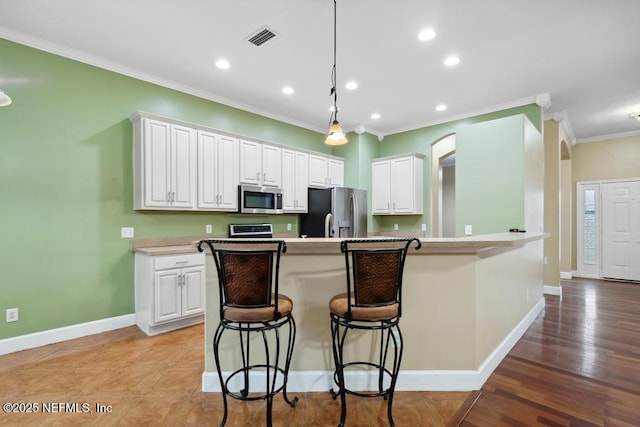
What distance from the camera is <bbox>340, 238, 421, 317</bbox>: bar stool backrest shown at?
156cm

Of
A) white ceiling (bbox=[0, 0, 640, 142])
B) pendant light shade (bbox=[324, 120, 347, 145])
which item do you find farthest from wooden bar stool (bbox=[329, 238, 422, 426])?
white ceiling (bbox=[0, 0, 640, 142])

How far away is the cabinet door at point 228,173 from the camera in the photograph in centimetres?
388

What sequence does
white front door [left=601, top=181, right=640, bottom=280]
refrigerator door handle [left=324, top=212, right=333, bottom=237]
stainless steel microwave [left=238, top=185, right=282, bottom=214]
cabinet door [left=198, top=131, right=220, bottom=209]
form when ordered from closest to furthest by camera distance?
cabinet door [left=198, top=131, right=220, bottom=209] < stainless steel microwave [left=238, top=185, right=282, bottom=214] < refrigerator door handle [left=324, top=212, right=333, bottom=237] < white front door [left=601, top=181, right=640, bottom=280]

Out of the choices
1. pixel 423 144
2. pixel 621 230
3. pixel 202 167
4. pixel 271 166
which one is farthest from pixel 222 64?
pixel 621 230

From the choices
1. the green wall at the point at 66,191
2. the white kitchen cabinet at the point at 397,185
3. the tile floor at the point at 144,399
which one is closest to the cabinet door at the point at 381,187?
the white kitchen cabinet at the point at 397,185

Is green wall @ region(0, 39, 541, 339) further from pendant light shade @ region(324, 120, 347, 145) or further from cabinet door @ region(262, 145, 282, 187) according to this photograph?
pendant light shade @ region(324, 120, 347, 145)

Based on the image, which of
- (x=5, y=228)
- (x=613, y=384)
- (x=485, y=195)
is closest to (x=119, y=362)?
(x=5, y=228)

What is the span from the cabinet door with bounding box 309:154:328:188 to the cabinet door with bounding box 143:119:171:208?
227cm

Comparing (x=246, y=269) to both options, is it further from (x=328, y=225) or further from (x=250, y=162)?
(x=328, y=225)

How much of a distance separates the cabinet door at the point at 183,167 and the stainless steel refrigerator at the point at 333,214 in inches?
77.2

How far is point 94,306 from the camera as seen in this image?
124 inches

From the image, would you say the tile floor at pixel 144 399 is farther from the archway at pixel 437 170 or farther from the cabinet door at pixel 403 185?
the archway at pixel 437 170

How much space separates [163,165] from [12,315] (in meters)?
1.95

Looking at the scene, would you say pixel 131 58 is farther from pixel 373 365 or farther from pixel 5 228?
pixel 373 365
